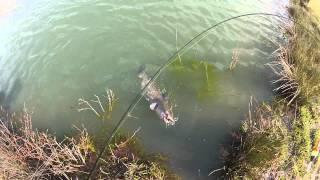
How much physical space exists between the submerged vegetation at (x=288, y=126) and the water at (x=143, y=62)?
1.81 ft

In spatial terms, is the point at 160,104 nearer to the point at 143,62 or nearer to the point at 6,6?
the point at 143,62

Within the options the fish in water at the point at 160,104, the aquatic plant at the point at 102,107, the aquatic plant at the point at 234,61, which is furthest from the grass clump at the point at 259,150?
the aquatic plant at the point at 102,107

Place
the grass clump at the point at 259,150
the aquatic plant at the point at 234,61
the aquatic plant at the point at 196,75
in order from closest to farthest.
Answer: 1. the grass clump at the point at 259,150
2. the aquatic plant at the point at 196,75
3. the aquatic plant at the point at 234,61

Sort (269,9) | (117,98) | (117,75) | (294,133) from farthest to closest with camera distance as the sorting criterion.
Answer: (269,9) < (117,75) < (117,98) < (294,133)

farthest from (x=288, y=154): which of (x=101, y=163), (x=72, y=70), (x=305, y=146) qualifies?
(x=72, y=70)

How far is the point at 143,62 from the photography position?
9539 millimetres

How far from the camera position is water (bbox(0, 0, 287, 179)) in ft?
26.7

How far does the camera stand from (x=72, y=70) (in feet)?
31.0

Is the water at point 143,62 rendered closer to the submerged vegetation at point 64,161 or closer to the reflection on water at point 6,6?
the reflection on water at point 6,6

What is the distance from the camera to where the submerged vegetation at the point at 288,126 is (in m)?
6.68

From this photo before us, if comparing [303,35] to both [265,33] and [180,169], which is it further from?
[180,169]

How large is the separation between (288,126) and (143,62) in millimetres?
3678

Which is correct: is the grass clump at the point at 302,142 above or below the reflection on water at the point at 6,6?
below

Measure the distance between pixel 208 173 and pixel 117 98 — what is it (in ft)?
8.45
